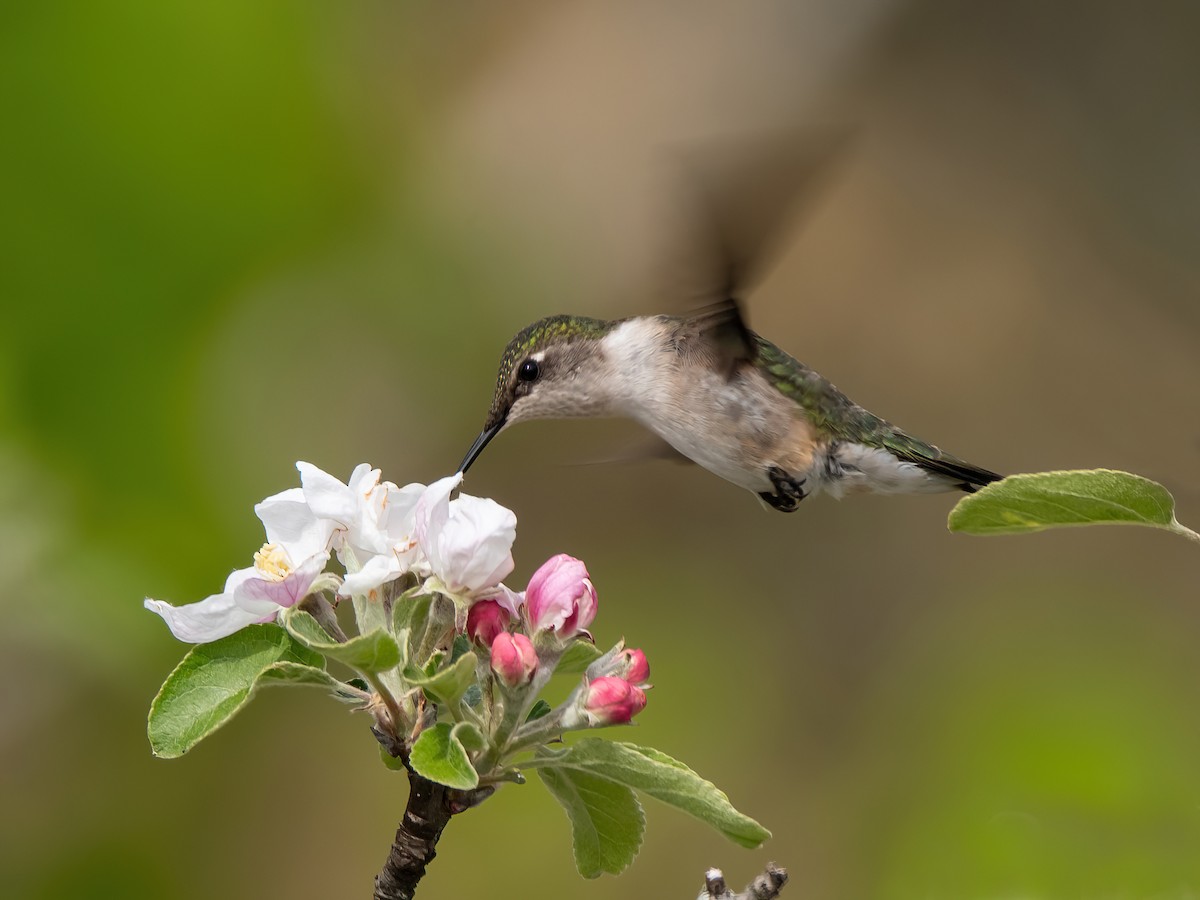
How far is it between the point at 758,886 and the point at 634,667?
0.86 ft

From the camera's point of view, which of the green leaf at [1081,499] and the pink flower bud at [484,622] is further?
the pink flower bud at [484,622]

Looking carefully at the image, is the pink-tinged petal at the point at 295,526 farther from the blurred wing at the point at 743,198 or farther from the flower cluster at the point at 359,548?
the blurred wing at the point at 743,198

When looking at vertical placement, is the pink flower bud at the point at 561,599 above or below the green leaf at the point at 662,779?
above

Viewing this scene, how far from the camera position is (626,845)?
4.84 ft

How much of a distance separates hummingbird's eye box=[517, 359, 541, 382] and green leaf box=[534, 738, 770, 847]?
4.66ft

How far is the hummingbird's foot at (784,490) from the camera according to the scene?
2633 millimetres

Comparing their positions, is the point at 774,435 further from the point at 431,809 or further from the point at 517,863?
the point at 517,863

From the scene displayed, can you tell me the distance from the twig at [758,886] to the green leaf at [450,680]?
0.98 ft

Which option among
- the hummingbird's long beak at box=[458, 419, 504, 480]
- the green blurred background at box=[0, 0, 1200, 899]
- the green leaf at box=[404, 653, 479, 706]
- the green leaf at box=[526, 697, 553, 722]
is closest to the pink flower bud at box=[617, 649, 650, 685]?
the green leaf at box=[526, 697, 553, 722]

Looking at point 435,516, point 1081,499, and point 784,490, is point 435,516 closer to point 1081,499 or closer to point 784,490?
point 1081,499

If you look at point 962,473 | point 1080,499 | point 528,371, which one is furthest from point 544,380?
point 1080,499

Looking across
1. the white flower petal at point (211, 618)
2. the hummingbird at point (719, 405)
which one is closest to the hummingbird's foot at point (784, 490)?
the hummingbird at point (719, 405)

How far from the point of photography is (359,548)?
136cm

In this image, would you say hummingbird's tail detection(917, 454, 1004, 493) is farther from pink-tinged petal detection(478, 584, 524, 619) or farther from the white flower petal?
the white flower petal
